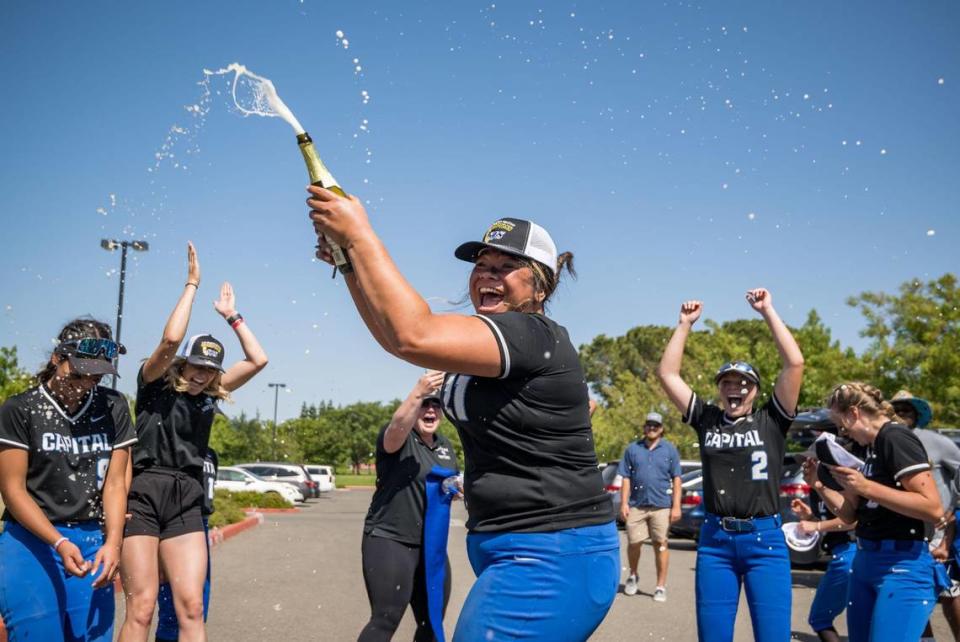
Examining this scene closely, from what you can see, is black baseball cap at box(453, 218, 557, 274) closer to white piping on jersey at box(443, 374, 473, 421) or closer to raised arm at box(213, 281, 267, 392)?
white piping on jersey at box(443, 374, 473, 421)

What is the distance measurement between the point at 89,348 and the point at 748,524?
12.1 ft

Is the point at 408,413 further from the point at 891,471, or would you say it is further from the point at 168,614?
the point at 891,471

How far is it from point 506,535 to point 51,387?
2.74m

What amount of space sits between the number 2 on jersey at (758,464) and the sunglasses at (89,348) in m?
3.69

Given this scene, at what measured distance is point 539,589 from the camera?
249cm

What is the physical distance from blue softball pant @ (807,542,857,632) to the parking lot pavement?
137 centimetres

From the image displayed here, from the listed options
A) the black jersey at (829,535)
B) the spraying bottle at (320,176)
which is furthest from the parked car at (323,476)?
the spraying bottle at (320,176)

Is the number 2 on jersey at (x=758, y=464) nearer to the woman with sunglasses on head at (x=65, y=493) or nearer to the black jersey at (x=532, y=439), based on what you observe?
the black jersey at (x=532, y=439)

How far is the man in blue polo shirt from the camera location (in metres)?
11.4

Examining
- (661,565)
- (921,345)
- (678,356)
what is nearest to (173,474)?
(678,356)

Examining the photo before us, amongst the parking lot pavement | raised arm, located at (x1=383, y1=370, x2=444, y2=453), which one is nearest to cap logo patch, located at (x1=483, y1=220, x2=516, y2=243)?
raised arm, located at (x1=383, y1=370, x2=444, y2=453)

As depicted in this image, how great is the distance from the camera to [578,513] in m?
2.59

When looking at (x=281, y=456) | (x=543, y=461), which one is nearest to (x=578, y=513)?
(x=543, y=461)

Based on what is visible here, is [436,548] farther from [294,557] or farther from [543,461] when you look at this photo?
[294,557]
